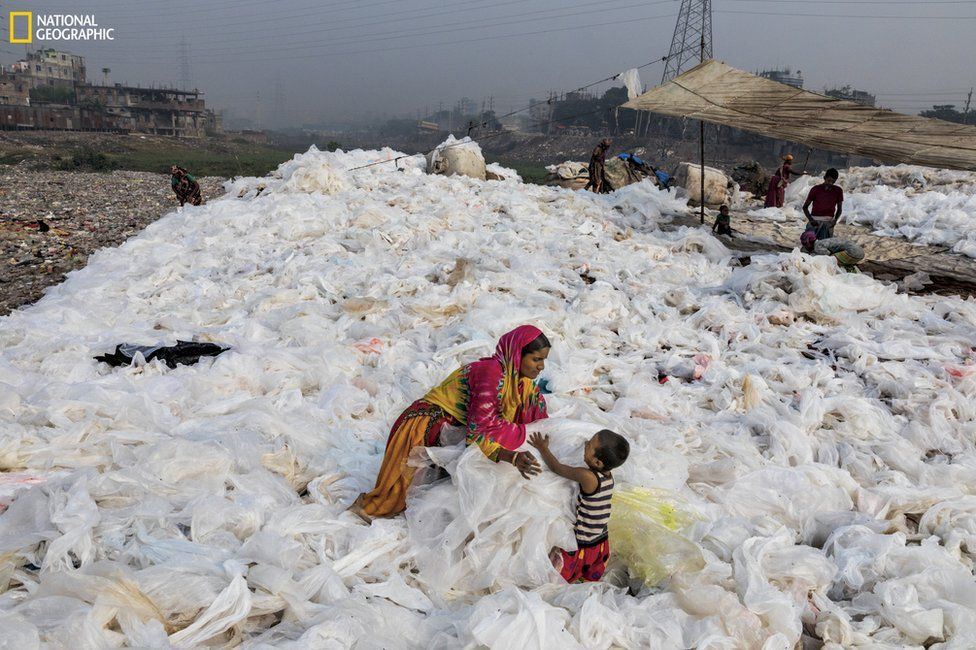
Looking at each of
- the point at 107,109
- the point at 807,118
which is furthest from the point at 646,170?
the point at 107,109

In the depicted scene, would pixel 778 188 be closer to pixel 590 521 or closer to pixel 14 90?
pixel 590 521

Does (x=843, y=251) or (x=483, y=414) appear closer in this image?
(x=483, y=414)

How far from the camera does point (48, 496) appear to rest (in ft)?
7.93

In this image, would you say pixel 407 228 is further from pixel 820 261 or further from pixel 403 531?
pixel 403 531

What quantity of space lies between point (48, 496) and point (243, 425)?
0.94 m

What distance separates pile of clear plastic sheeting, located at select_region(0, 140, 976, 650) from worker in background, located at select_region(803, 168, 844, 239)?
1497 mm

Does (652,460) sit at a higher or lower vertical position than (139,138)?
lower

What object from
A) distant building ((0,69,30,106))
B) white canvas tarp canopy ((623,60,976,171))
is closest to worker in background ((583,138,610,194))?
white canvas tarp canopy ((623,60,976,171))

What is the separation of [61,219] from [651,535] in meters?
11.5

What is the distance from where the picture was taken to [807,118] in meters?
7.46

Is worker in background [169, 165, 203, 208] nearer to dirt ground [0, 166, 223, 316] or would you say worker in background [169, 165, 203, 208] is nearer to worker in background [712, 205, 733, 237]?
dirt ground [0, 166, 223, 316]

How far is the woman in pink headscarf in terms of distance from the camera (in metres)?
2.29

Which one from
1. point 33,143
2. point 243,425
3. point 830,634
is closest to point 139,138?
point 33,143

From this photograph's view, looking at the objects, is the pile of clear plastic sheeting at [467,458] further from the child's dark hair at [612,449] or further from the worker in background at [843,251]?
the worker in background at [843,251]
